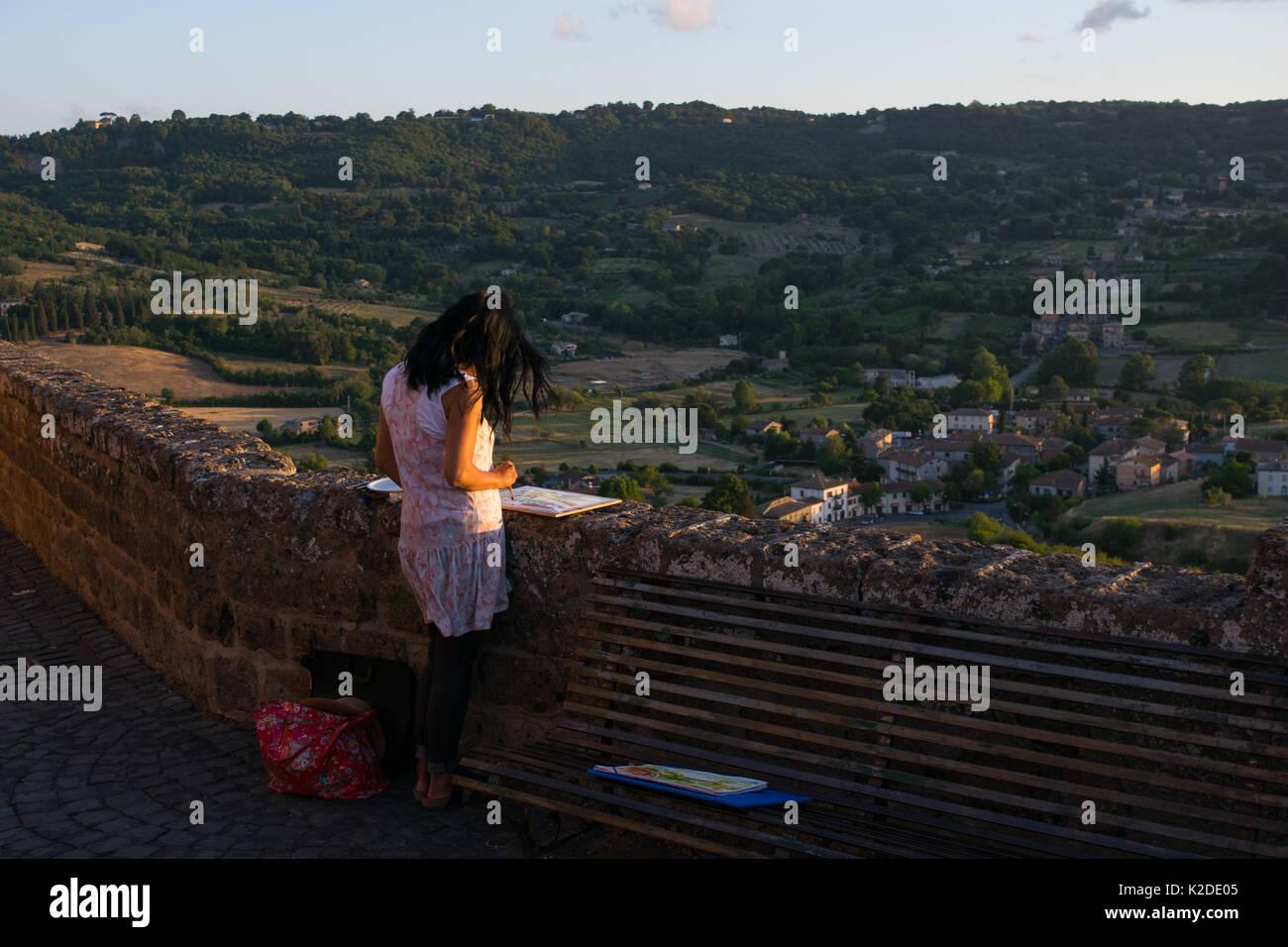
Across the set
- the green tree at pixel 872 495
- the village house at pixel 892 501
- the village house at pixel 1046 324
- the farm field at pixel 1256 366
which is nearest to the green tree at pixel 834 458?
the village house at pixel 892 501

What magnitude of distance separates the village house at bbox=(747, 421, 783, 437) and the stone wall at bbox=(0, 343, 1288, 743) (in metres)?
34.8

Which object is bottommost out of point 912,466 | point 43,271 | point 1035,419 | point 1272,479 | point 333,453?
point 912,466

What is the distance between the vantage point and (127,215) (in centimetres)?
5234

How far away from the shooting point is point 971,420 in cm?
4166

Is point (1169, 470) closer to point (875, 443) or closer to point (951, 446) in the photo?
point (951, 446)

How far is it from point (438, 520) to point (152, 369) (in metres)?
29.1

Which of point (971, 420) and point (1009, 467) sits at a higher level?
point (971, 420)

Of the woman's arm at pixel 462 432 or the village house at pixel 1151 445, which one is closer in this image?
the woman's arm at pixel 462 432

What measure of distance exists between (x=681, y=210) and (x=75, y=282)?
53.4 meters

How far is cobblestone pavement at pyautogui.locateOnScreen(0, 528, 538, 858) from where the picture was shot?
317cm

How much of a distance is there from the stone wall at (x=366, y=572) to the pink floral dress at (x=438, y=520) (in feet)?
0.95

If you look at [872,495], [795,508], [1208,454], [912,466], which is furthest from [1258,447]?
[795,508]

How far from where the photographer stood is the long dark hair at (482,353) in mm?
3168

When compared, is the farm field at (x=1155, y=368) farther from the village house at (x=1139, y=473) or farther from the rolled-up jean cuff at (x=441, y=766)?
the rolled-up jean cuff at (x=441, y=766)
